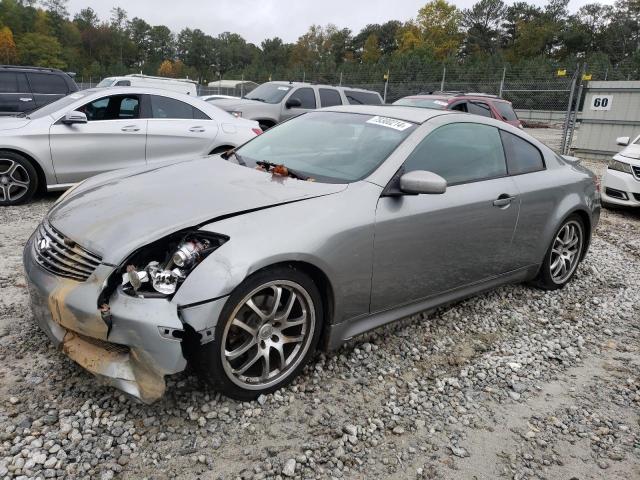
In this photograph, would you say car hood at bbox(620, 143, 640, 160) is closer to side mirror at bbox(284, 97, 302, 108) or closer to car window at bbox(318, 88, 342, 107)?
car window at bbox(318, 88, 342, 107)

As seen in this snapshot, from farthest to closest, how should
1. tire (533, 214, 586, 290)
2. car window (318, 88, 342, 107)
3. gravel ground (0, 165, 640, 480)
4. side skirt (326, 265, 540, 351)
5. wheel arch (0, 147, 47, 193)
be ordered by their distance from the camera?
car window (318, 88, 342, 107) < wheel arch (0, 147, 47, 193) < tire (533, 214, 586, 290) < side skirt (326, 265, 540, 351) < gravel ground (0, 165, 640, 480)

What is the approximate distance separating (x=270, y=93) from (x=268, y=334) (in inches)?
416

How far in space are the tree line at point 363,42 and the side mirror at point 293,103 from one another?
1400 inches

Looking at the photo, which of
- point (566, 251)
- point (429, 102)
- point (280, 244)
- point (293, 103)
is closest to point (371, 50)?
point (293, 103)

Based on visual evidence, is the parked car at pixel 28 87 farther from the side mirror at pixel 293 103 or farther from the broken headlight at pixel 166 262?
the broken headlight at pixel 166 262

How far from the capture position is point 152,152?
6852 millimetres

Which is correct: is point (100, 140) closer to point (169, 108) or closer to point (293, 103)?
point (169, 108)

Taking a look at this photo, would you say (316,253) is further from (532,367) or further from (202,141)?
(202,141)

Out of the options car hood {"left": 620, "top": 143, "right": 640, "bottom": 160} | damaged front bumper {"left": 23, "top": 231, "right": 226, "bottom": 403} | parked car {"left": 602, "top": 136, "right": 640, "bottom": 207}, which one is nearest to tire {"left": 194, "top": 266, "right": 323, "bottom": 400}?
damaged front bumper {"left": 23, "top": 231, "right": 226, "bottom": 403}

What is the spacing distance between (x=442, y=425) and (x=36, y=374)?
7.08ft

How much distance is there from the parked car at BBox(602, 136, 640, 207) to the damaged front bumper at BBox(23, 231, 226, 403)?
766 cm

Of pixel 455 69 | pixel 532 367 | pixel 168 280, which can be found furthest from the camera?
pixel 455 69

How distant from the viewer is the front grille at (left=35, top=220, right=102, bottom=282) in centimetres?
245

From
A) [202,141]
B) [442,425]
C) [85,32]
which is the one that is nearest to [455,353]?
[442,425]
